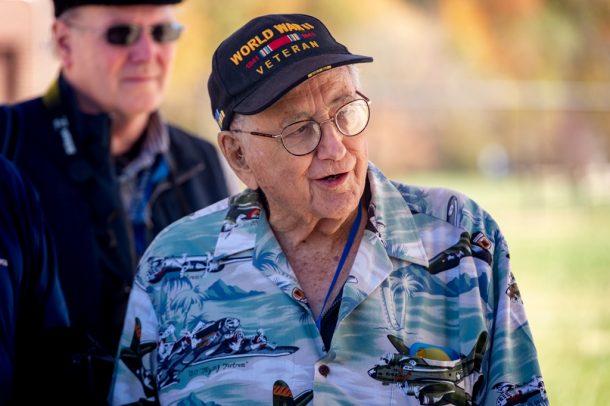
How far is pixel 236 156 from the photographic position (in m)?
2.59

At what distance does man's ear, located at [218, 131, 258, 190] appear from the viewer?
255 centimetres

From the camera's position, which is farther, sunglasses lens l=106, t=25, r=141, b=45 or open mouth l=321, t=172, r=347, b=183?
sunglasses lens l=106, t=25, r=141, b=45

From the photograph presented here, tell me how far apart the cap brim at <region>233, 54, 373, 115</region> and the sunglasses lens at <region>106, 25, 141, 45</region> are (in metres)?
1.59

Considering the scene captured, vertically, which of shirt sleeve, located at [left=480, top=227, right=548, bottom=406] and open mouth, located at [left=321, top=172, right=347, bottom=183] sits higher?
open mouth, located at [left=321, top=172, right=347, bottom=183]

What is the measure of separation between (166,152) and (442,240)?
1.81 metres

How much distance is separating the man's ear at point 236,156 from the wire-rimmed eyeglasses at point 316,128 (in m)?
0.19

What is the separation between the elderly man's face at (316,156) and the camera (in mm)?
2359

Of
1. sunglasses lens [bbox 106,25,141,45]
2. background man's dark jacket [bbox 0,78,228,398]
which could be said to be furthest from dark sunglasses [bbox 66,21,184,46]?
background man's dark jacket [bbox 0,78,228,398]

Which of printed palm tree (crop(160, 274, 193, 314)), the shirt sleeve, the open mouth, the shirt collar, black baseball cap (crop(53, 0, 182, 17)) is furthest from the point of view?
the shirt collar

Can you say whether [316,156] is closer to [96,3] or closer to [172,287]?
[172,287]

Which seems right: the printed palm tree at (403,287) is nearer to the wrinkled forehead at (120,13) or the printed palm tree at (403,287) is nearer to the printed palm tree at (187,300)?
the printed palm tree at (187,300)

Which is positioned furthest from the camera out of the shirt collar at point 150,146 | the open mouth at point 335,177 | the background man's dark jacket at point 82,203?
the shirt collar at point 150,146

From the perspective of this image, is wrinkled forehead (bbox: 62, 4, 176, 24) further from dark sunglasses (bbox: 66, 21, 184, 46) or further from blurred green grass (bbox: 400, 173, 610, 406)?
blurred green grass (bbox: 400, 173, 610, 406)

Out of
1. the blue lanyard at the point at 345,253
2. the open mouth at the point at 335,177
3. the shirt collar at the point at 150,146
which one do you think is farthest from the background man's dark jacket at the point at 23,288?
the shirt collar at the point at 150,146
